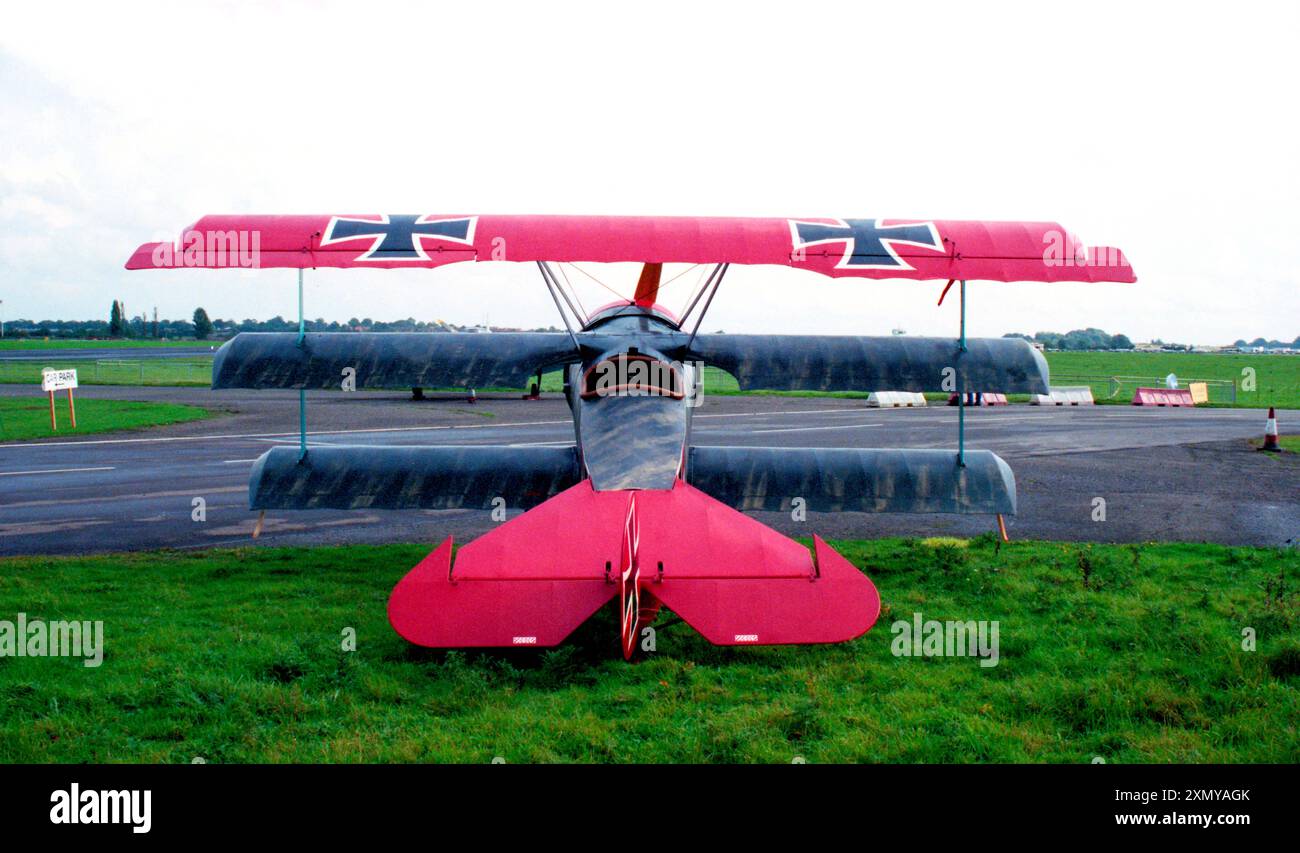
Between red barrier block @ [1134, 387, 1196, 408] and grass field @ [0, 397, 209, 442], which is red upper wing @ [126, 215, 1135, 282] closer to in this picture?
grass field @ [0, 397, 209, 442]

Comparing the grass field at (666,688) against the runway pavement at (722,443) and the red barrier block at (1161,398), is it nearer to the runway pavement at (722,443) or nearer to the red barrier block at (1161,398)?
the runway pavement at (722,443)

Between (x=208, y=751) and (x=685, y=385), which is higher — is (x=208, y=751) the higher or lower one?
the lower one

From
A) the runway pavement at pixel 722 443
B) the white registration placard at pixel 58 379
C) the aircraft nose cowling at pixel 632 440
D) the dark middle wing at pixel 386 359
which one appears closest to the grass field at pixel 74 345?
the runway pavement at pixel 722 443

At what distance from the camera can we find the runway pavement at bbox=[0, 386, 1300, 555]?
35.9 feet

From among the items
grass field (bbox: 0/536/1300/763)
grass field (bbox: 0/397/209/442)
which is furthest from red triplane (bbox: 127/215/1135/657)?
grass field (bbox: 0/397/209/442)

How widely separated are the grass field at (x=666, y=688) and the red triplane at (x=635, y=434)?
538 mm

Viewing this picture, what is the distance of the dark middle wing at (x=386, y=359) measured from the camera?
8375 mm

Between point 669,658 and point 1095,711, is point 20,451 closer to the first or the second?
point 669,658

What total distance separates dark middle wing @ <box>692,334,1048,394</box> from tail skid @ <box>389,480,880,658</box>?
3483mm

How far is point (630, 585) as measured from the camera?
476 centimetres

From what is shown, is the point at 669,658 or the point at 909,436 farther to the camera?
the point at 909,436
